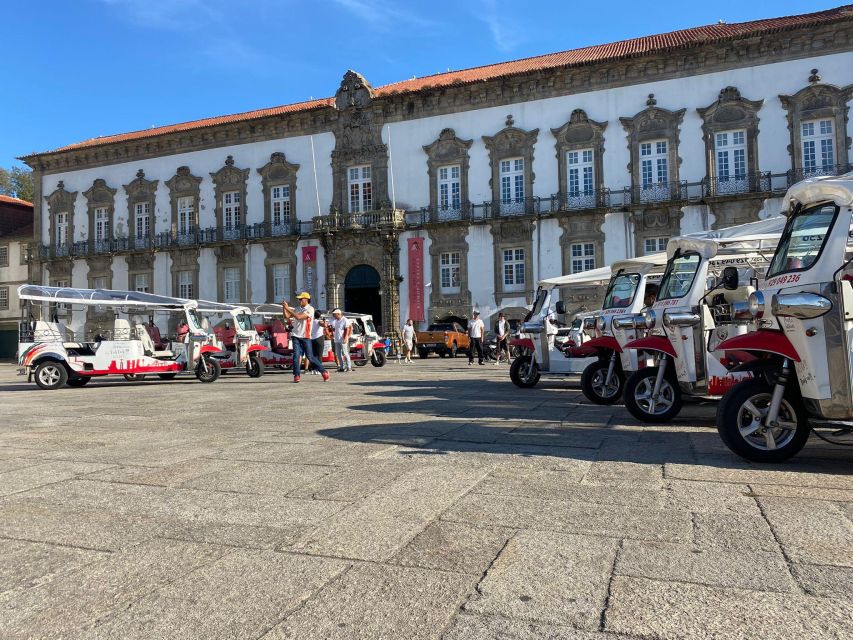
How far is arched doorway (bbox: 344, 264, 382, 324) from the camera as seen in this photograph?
37.0m

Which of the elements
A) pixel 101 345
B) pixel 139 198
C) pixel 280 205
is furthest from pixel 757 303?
pixel 139 198

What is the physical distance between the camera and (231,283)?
40.2 meters

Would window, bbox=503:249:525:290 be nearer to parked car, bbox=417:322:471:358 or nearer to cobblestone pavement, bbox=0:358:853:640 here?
parked car, bbox=417:322:471:358

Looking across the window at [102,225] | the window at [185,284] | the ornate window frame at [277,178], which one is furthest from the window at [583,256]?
the window at [102,225]

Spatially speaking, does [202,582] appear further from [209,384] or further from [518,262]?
[518,262]

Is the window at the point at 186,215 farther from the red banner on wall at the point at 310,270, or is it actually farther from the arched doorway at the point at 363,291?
the arched doorway at the point at 363,291

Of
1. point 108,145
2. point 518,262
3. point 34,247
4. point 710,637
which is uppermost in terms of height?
point 108,145

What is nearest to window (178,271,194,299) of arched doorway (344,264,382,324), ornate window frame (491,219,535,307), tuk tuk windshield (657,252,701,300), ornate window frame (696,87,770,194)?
arched doorway (344,264,382,324)

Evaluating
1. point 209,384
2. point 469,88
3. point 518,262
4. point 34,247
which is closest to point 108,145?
point 34,247

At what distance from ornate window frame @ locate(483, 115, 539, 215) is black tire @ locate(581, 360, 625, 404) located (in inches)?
1001

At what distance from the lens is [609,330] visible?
952 centimetres

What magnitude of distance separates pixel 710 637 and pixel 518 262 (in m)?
32.4

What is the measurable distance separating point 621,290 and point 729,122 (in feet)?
77.3

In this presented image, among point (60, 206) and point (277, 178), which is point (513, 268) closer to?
point (277, 178)
